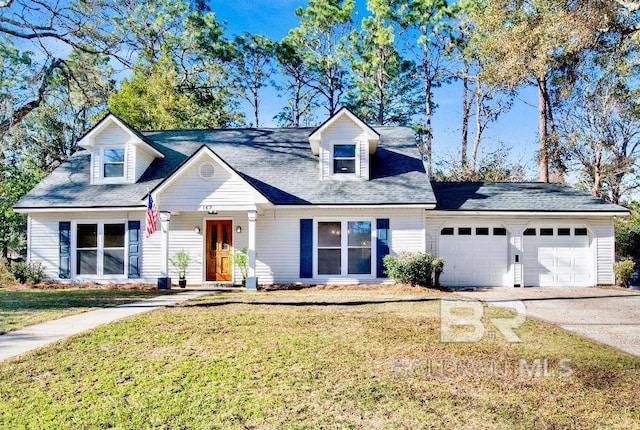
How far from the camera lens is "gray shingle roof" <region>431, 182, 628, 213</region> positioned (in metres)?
15.2

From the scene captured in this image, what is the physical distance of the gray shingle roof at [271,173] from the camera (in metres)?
14.8

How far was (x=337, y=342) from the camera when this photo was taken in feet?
21.7

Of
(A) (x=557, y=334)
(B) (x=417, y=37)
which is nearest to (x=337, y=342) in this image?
(A) (x=557, y=334)

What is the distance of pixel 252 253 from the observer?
45.0 feet

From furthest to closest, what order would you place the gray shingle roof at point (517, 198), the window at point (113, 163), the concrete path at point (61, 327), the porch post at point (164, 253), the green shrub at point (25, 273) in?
the window at point (113, 163)
the gray shingle roof at point (517, 198)
the green shrub at point (25, 273)
the porch post at point (164, 253)
the concrete path at point (61, 327)

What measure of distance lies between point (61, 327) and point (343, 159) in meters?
10.5

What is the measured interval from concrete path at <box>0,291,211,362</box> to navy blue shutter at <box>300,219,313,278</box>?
5.03 metres

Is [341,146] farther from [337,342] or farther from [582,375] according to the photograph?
[582,375]

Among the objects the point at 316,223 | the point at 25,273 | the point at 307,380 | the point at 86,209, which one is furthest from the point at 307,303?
the point at 25,273

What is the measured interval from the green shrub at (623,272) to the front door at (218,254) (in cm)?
1309

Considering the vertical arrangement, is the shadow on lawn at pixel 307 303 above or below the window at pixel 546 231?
below

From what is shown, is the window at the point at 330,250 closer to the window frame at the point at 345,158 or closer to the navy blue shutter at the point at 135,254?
the window frame at the point at 345,158

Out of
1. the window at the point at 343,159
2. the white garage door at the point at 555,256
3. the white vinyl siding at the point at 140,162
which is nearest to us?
the white garage door at the point at 555,256

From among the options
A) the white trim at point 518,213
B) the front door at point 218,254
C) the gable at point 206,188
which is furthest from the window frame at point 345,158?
the front door at point 218,254
